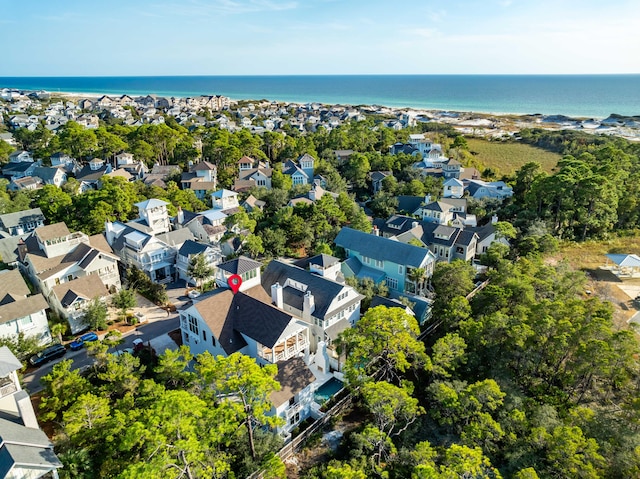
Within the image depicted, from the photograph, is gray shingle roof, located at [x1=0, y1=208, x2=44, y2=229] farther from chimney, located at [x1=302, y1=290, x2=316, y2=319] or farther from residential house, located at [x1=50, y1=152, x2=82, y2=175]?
chimney, located at [x1=302, y1=290, x2=316, y2=319]

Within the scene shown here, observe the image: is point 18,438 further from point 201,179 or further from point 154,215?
A: point 201,179

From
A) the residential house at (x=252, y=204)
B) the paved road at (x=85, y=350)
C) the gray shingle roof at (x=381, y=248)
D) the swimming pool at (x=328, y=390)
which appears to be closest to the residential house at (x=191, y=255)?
the paved road at (x=85, y=350)

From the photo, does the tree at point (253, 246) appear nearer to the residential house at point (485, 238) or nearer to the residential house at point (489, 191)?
the residential house at point (485, 238)

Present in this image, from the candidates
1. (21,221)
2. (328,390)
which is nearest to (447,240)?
(328,390)

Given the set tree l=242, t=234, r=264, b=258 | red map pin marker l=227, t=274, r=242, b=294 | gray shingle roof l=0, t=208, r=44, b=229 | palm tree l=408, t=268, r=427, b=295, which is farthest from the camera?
gray shingle roof l=0, t=208, r=44, b=229

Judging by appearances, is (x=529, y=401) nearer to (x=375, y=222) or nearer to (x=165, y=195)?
(x=375, y=222)

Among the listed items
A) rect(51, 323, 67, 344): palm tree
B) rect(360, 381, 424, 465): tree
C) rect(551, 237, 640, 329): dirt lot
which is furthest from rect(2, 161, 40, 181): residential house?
rect(551, 237, 640, 329): dirt lot
